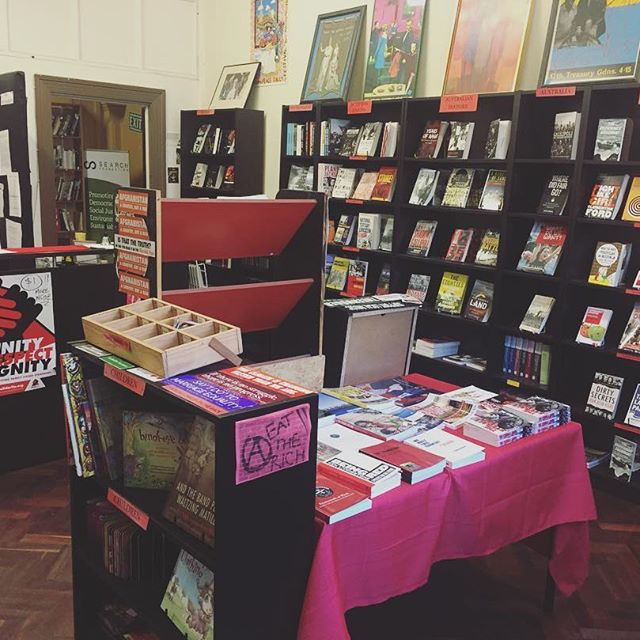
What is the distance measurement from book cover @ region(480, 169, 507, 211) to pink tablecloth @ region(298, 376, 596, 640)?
78.3 inches

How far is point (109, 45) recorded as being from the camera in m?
5.95

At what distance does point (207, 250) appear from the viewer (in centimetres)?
259

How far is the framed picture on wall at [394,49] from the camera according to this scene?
470cm

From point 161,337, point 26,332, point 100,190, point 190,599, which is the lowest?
point 190,599

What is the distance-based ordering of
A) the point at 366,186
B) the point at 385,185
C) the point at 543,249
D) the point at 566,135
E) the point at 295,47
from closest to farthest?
the point at 566,135
the point at 543,249
the point at 385,185
the point at 366,186
the point at 295,47

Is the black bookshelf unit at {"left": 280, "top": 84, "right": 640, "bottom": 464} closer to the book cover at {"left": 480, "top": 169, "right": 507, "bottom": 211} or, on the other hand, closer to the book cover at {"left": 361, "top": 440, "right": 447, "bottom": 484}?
the book cover at {"left": 480, "top": 169, "right": 507, "bottom": 211}

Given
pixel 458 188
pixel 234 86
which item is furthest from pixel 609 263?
pixel 234 86

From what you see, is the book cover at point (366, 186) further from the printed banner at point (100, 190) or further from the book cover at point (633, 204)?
the printed banner at point (100, 190)

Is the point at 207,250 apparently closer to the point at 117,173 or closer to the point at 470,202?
the point at 470,202

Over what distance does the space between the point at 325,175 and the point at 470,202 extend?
4.19ft

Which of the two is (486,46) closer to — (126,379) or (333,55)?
(333,55)

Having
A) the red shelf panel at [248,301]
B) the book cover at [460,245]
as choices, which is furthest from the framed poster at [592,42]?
the red shelf panel at [248,301]

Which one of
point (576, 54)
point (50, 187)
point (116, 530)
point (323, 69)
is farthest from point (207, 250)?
point (50, 187)

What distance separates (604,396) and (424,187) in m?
1.70
